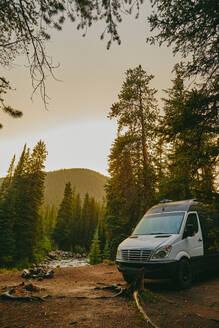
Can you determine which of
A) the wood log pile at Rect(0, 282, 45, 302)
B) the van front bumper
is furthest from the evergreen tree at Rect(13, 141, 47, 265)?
the van front bumper

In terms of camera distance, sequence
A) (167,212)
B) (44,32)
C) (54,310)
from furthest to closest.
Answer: (167,212), (54,310), (44,32)

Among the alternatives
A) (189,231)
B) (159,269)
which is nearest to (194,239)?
(189,231)

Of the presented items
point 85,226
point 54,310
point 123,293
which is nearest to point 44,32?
point 54,310

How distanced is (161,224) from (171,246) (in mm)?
1332

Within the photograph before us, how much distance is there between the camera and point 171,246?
240 inches

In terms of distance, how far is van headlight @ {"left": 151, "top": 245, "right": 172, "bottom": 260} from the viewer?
5.96m

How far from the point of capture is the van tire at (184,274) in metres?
6.00

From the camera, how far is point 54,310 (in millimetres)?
4289

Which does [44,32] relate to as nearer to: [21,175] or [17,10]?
[17,10]

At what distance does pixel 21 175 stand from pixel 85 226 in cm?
3272

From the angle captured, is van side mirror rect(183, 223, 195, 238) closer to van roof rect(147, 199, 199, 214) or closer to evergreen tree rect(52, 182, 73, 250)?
van roof rect(147, 199, 199, 214)

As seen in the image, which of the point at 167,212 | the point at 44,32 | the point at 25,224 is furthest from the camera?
the point at 25,224

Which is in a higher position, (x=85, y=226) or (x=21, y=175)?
(x=21, y=175)

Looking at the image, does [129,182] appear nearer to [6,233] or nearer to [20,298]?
[20,298]
